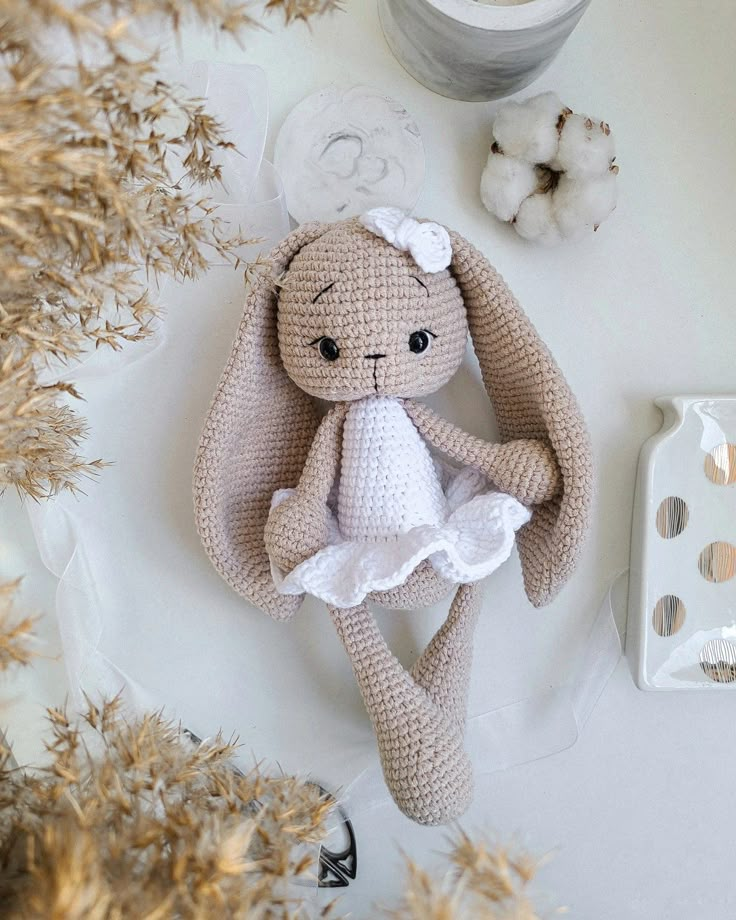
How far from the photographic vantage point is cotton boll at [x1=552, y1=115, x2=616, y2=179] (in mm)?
763

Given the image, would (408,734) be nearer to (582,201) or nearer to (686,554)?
(686,554)

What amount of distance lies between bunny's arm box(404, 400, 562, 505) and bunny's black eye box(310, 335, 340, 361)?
0.33 ft

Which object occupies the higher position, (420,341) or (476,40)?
(476,40)

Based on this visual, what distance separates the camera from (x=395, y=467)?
0.74m

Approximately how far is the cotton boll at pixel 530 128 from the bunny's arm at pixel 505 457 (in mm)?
278

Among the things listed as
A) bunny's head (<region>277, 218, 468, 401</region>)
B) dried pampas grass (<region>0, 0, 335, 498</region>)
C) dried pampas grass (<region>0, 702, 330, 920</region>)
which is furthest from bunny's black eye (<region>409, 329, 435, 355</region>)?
dried pampas grass (<region>0, 702, 330, 920</region>)

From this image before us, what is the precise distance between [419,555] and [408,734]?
0.20m

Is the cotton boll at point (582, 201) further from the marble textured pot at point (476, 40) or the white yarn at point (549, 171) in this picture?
the marble textured pot at point (476, 40)

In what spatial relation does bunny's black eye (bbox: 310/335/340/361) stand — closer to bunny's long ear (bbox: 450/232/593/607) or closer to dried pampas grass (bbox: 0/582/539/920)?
bunny's long ear (bbox: 450/232/593/607)

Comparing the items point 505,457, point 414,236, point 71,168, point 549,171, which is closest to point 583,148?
point 549,171

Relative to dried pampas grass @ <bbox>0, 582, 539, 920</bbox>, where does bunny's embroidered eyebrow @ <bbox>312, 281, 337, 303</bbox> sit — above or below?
above

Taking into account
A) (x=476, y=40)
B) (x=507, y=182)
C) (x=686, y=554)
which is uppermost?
(x=476, y=40)

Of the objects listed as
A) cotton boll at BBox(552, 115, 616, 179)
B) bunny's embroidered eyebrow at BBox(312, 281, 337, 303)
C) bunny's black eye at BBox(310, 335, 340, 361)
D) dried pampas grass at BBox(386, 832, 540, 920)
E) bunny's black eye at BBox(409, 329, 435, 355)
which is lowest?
dried pampas grass at BBox(386, 832, 540, 920)

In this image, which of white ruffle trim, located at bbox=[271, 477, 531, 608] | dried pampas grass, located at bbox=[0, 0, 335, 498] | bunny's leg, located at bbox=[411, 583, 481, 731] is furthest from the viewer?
bunny's leg, located at bbox=[411, 583, 481, 731]
